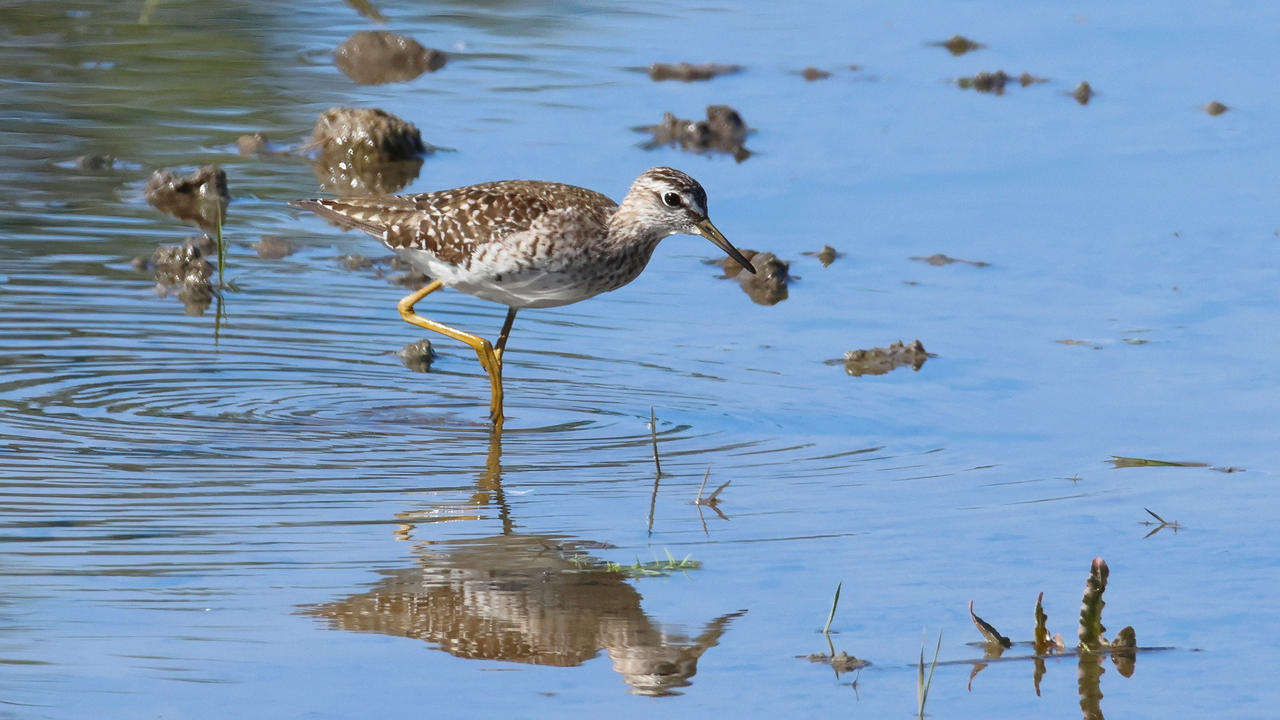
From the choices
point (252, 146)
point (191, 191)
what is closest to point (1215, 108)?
point (252, 146)

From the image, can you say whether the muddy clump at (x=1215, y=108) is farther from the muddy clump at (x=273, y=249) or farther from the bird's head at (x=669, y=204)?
the muddy clump at (x=273, y=249)

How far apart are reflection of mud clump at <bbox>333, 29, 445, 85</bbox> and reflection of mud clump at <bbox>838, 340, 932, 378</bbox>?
650 centimetres

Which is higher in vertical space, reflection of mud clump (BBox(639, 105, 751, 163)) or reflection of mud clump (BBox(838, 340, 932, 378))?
reflection of mud clump (BBox(639, 105, 751, 163))

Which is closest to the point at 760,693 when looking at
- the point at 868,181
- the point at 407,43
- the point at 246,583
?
the point at 246,583

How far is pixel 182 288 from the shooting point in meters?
9.63

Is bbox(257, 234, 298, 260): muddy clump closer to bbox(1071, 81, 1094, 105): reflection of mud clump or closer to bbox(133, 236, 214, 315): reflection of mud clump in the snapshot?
bbox(133, 236, 214, 315): reflection of mud clump

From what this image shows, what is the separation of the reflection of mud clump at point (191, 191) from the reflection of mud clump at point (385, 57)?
10.8 feet

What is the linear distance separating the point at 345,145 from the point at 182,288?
109 inches

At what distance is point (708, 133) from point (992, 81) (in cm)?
248

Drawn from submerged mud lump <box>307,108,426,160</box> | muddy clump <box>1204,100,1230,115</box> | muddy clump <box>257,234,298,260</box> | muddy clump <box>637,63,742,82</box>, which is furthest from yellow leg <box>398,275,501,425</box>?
muddy clump <box>1204,100,1230,115</box>

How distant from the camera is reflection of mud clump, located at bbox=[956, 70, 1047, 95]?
44.9ft

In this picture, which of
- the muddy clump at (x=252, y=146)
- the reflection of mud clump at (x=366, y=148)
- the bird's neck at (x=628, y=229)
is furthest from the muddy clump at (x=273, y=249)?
the bird's neck at (x=628, y=229)

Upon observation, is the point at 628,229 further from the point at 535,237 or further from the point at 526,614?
the point at 526,614

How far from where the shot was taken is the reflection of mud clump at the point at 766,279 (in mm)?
9836
